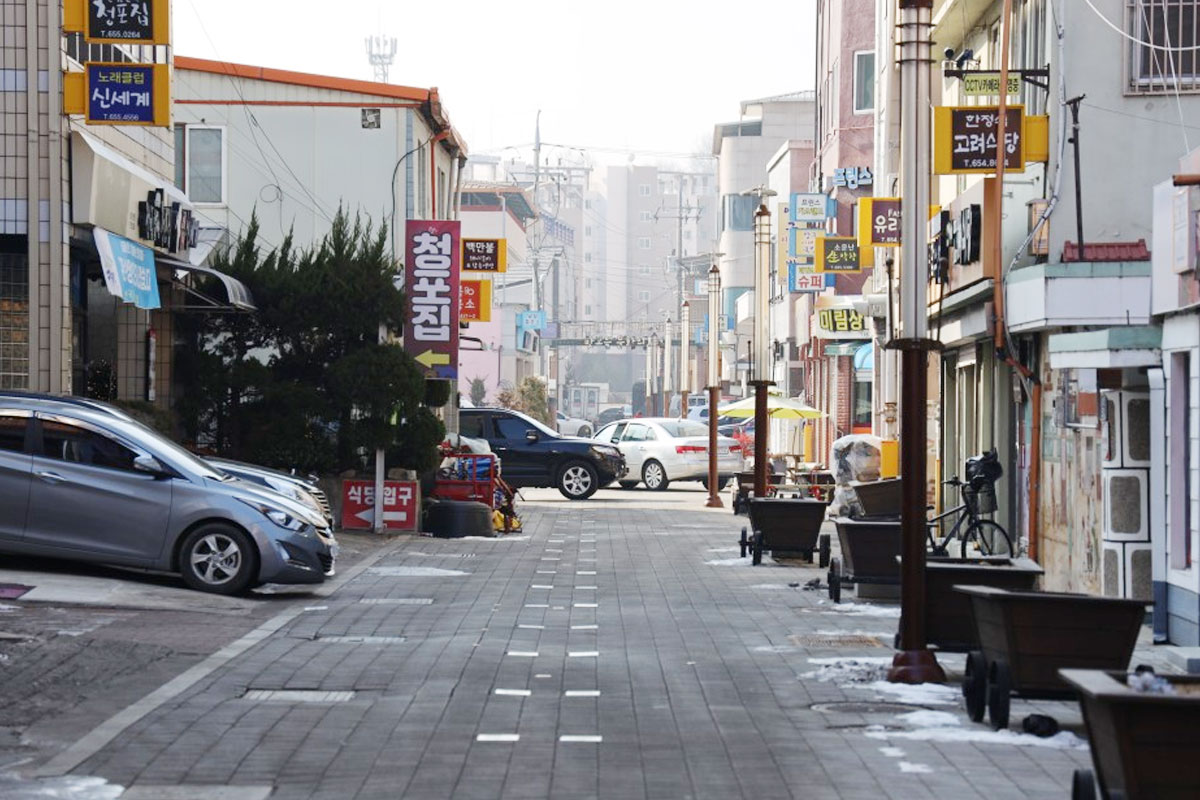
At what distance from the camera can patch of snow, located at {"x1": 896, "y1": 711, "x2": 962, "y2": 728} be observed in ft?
32.1

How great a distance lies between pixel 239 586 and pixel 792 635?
16.9 feet

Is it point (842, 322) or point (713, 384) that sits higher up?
point (842, 322)

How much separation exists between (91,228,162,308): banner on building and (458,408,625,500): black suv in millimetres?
15453

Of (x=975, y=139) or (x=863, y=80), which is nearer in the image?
(x=975, y=139)

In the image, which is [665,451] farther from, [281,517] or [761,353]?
[281,517]

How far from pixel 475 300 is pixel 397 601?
21053mm

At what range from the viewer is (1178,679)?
23.3 feet

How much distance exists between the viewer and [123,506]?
52.5ft

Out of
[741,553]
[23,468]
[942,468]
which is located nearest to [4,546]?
[23,468]

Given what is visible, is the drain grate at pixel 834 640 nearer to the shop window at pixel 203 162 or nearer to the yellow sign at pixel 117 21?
the yellow sign at pixel 117 21

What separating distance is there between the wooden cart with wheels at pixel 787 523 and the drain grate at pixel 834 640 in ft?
21.8

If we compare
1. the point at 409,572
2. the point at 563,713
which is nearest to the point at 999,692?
the point at 563,713

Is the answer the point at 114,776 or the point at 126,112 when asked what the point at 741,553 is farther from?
the point at 114,776

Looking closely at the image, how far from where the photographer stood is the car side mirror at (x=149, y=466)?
16109 mm
